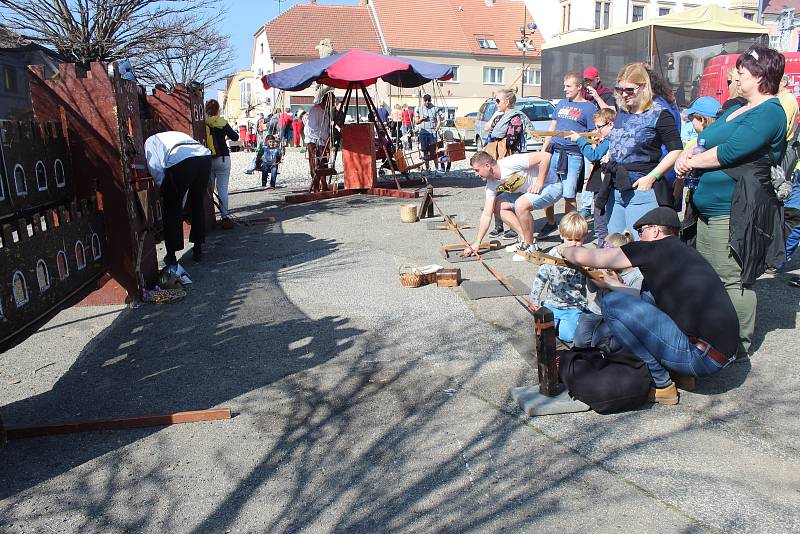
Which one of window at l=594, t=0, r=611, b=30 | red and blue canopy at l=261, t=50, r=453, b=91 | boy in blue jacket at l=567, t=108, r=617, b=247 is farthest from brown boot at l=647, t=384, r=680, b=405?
window at l=594, t=0, r=611, b=30

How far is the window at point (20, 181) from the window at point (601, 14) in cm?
5078

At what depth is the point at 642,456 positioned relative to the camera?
10.8 ft

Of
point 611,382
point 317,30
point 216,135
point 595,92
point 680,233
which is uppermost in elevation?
point 317,30

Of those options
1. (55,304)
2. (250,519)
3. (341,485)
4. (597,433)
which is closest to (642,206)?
(597,433)

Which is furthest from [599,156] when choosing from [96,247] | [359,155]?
[359,155]

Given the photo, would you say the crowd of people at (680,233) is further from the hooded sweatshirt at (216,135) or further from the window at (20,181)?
the hooded sweatshirt at (216,135)

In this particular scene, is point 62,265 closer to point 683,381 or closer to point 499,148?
point 683,381

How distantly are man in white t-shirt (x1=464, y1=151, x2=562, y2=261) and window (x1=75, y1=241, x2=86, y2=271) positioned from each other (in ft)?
12.3

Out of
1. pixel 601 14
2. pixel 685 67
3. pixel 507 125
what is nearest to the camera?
pixel 507 125

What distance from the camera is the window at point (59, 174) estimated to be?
508cm

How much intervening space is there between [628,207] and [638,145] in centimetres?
49

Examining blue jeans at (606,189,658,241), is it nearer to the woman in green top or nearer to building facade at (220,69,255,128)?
the woman in green top

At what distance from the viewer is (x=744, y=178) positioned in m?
4.33

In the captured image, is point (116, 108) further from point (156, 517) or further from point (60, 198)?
point (156, 517)
